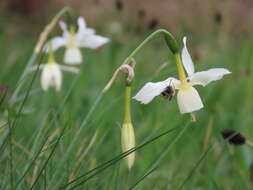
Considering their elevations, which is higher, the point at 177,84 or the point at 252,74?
the point at 177,84

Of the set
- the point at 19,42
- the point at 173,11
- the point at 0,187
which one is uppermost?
the point at 0,187

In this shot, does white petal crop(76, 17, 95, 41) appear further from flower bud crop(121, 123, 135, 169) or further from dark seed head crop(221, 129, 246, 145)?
flower bud crop(121, 123, 135, 169)

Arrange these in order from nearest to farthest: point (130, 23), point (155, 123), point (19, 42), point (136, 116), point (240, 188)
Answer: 1. point (240, 188)
2. point (155, 123)
3. point (136, 116)
4. point (130, 23)
5. point (19, 42)

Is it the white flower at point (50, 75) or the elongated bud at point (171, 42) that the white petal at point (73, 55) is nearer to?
the white flower at point (50, 75)

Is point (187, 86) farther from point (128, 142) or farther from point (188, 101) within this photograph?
point (128, 142)

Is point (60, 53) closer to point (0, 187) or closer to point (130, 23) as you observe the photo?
point (130, 23)

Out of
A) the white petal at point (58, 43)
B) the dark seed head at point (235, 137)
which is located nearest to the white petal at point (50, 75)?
the white petal at point (58, 43)

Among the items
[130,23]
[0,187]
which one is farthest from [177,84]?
[130,23]
